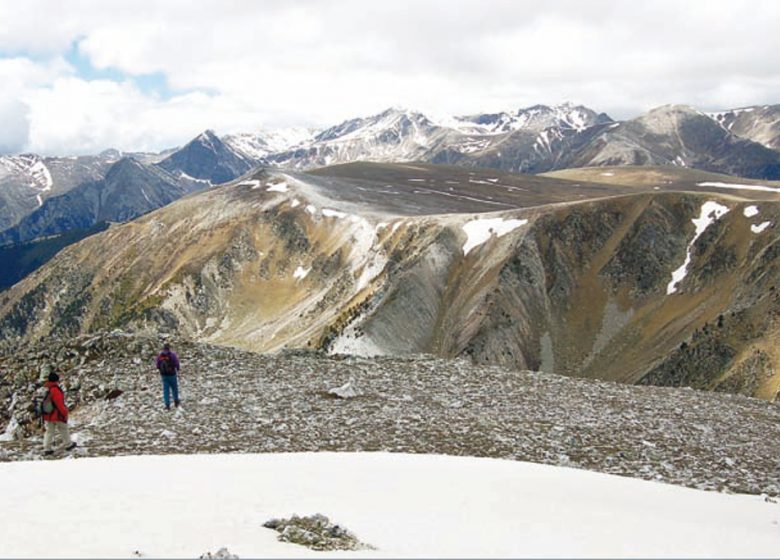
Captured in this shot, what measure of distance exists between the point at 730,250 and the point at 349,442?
394ft

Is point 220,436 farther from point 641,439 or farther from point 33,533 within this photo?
point 641,439

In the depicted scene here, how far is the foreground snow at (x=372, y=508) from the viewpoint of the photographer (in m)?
12.8

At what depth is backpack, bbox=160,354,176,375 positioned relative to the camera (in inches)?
1121

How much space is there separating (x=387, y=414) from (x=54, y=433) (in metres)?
13.9

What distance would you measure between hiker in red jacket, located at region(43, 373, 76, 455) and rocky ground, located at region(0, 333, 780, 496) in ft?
2.00

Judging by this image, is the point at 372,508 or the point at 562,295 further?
the point at 562,295

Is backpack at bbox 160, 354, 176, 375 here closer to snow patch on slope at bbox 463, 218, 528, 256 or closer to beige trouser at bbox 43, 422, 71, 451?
beige trouser at bbox 43, 422, 71, 451

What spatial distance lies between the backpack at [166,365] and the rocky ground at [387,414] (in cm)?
188

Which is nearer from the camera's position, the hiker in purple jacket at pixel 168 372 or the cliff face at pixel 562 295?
the hiker in purple jacket at pixel 168 372

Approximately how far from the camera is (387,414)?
29.6 meters

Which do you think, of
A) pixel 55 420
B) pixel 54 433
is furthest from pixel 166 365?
pixel 55 420

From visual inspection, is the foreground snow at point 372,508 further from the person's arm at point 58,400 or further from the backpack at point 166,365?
the backpack at point 166,365

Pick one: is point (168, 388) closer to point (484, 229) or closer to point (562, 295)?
point (562, 295)

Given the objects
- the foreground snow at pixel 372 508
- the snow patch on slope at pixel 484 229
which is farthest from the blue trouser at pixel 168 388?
the snow patch on slope at pixel 484 229
